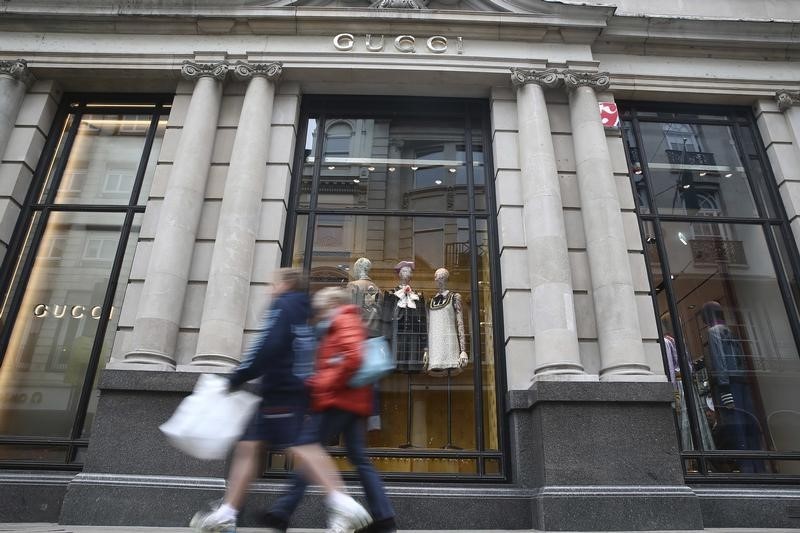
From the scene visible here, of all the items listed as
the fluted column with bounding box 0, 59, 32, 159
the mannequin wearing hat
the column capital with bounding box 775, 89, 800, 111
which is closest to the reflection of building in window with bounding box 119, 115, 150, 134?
the fluted column with bounding box 0, 59, 32, 159

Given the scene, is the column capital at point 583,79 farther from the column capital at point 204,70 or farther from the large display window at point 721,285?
the column capital at point 204,70

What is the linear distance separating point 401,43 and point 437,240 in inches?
153

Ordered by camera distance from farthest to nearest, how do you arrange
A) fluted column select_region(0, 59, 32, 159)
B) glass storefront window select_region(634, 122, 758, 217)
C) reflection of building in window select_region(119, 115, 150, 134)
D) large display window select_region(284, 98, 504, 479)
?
reflection of building in window select_region(119, 115, 150, 134), glass storefront window select_region(634, 122, 758, 217), fluted column select_region(0, 59, 32, 159), large display window select_region(284, 98, 504, 479)

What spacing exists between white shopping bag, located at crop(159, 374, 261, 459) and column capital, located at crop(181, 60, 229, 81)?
760cm

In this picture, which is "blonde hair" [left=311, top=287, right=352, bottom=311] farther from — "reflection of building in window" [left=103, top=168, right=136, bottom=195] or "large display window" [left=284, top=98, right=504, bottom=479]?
"reflection of building in window" [left=103, top=168, right=136, bottom=195]

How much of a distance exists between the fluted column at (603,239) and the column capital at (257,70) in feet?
17.7

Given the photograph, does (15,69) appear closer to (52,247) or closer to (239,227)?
(52,247)

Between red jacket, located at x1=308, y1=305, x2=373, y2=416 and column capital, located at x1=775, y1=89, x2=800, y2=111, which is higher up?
column capital, located at x1=775, y1=89, x2=800, y2=111

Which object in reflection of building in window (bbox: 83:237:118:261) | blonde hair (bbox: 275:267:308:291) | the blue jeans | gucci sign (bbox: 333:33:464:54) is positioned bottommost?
the blue jeans

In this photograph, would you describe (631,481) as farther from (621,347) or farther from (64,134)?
(64,134)

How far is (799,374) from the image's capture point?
9445mm

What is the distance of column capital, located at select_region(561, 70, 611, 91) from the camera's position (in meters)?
10.4

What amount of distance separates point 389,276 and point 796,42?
946 centimetres

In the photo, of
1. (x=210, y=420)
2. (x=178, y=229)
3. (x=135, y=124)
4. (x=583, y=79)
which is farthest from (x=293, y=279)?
(x=135, y=124)
